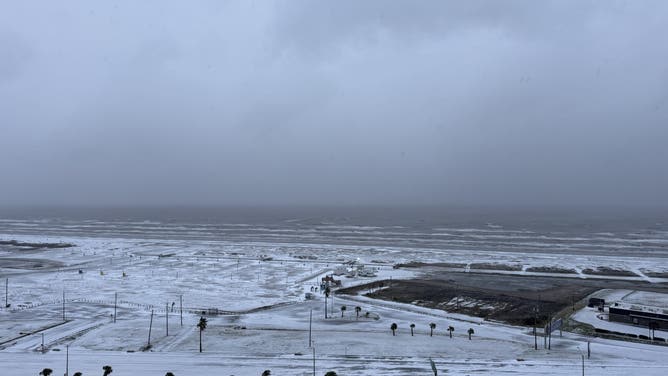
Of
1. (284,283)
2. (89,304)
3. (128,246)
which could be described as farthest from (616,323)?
(128,246)

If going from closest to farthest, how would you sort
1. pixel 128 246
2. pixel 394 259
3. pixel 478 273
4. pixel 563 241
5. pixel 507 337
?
pixel 507 337 < pixel 478 273 < pixel 394 259 < pixel 128 246 < pixel 563 241

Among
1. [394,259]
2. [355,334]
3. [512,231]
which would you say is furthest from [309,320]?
[512,231]

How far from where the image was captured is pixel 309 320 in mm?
45625

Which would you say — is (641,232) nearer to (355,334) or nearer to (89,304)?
(355,334)

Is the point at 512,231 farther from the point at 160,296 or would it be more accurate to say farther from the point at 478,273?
the point at 160,296

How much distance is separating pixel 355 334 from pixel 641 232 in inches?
5227

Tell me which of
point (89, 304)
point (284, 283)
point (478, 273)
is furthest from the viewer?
point (478, 273)

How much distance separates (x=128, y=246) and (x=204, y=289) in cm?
5600

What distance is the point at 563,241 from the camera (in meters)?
118

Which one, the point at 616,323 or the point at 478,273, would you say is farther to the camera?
the point at 478,273

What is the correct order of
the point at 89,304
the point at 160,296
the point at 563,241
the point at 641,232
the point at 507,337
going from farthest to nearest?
A: the point at 641,232
the point at 563,241
the point at 160,296
the point at 89,304
the point at 507,337

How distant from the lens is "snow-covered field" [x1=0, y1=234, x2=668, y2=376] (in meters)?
32.4

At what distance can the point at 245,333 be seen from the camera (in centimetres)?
4069

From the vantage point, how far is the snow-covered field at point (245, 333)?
3238 centimetres
